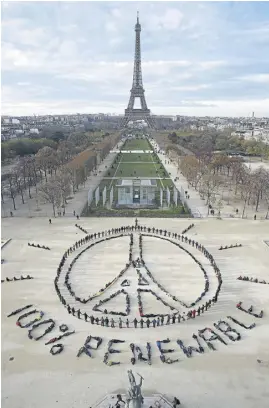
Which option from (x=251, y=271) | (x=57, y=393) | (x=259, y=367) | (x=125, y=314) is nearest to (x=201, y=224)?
(x=251, y=271)

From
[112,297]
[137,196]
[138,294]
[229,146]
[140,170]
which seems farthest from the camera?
[229,146]

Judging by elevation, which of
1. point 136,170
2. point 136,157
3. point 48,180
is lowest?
point 48,180

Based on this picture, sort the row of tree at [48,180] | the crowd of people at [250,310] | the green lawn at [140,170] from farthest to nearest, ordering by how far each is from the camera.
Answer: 1. the green lawn at [140,170]
2. the row of tree at [48,180]
3. the crowd of people at [250,310]

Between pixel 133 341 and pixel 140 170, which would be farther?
pixel 140 170

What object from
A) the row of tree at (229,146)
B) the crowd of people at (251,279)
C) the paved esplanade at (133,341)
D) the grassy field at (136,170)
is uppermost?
the row of tree at (229,146)

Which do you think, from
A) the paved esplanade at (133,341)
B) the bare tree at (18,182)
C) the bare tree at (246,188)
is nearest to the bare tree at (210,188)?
the bare tree at (246,188)

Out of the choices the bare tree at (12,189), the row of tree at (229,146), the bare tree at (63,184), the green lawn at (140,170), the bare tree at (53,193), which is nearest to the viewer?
the bare tree at (53,193)

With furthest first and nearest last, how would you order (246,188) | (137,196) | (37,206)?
(137,196), (246,188), (37,206)

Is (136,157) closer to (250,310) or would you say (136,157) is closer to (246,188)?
(246,188)

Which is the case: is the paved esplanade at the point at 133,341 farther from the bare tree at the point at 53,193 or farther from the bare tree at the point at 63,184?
the bare tree at the point at 63,184

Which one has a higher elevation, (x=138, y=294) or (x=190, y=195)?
(x=190, y=195)

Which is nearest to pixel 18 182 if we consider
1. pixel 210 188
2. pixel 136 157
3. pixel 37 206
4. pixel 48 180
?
pixel 48 180

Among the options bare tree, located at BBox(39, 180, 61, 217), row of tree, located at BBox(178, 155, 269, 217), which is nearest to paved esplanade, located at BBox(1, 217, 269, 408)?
bare tree, located at BBox(39, 180, 61, 217)
